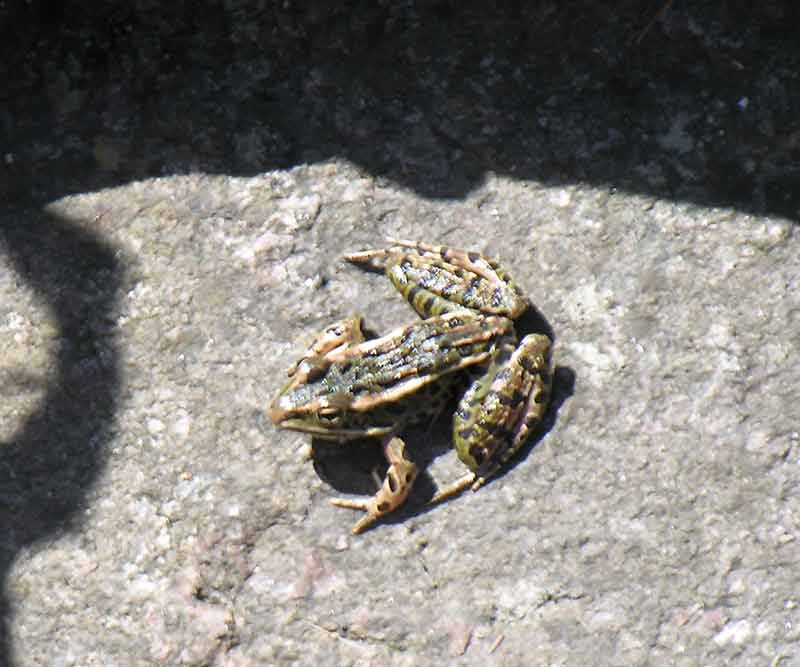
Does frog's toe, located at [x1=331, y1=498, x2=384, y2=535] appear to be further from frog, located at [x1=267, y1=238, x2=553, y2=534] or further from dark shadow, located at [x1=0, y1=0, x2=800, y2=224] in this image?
dark shadow, located at [x1=0, y1=0, x2=800, y2=224]

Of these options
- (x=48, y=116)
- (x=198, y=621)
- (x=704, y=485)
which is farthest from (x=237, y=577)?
(x=48, y=116)

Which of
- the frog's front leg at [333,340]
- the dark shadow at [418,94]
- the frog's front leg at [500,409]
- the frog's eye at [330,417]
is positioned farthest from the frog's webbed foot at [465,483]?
the dark shadow at [418,94]

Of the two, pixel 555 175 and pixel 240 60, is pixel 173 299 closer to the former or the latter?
pixel 240 60

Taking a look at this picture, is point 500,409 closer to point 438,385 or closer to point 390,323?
point 438,385

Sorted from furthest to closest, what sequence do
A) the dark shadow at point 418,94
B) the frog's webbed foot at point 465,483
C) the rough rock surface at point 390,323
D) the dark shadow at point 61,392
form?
the dark shadow at point 418,94, the dark shadow at point 61,392, the frog's webbed foot at point 465,483, the rough rock surface at point 390,323

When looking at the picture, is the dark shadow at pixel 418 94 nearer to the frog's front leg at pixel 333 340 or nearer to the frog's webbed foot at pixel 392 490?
the frog's front leg at pixel 333 340
